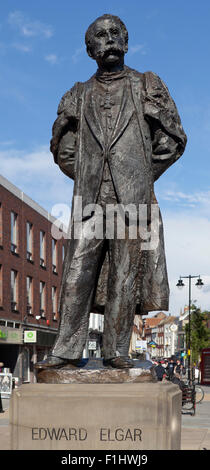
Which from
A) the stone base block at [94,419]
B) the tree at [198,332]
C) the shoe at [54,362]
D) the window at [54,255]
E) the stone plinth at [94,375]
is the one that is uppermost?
the window at [54,255]

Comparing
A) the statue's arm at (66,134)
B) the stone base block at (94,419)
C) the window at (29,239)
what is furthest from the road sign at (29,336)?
the stone base block at (94,419)

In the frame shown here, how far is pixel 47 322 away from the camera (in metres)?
43.8

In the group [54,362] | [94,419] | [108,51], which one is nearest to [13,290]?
[108,51]

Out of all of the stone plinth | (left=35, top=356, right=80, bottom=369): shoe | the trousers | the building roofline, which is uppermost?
the building roofline

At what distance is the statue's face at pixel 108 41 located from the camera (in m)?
5.08

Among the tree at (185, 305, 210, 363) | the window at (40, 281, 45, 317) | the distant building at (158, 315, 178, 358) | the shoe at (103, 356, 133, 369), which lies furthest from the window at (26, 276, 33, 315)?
the distant building at (158, 315, 178, 358)

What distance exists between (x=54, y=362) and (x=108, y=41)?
236cm

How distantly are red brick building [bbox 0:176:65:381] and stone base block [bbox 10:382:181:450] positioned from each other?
31.0m

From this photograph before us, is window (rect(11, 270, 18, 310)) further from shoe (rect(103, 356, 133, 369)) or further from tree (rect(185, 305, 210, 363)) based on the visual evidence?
tree (rect(185, 305, 210, 363))

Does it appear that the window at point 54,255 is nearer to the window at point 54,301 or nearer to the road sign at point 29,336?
the window at point 54,301

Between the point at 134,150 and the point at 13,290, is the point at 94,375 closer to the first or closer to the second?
the point at 134,150

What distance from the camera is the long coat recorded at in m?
4.96

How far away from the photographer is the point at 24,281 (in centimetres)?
3962

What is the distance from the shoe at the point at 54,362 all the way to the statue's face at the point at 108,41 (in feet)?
7.25
